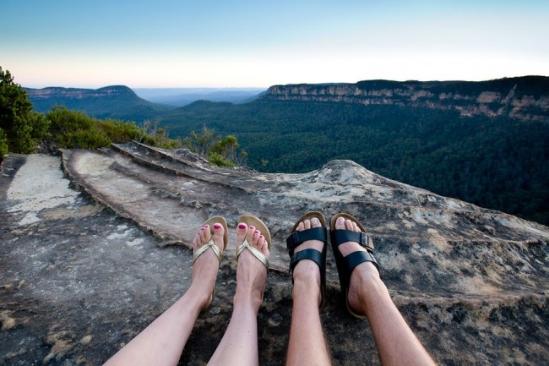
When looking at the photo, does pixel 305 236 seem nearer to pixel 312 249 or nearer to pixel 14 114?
pixel 312 249

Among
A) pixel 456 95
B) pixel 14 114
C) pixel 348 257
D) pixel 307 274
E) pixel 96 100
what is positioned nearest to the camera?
pixel 307 274

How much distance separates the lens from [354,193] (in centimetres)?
412

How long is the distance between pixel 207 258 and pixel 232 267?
1.41 ft

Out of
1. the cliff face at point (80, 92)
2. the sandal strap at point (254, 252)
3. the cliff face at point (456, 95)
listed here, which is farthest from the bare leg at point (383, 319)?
the cliff face at point (80, 92)

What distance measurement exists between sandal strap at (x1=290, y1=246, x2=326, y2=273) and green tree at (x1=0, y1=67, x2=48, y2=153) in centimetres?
986

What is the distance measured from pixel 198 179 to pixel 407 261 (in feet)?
11.8

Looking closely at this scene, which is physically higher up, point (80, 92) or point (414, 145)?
point (80, 92)

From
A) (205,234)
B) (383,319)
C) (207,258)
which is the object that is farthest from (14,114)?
(383,319)

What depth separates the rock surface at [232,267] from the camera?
1910mm

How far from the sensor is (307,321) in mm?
1643

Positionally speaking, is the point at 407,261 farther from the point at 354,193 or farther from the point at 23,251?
the point at 23,251

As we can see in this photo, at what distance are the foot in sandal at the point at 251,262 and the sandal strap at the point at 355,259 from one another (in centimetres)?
60

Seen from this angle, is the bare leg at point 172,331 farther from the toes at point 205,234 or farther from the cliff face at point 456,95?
the cliff face at point 456,95

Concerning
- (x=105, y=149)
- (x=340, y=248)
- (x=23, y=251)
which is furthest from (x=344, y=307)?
(x=105, y=149)
